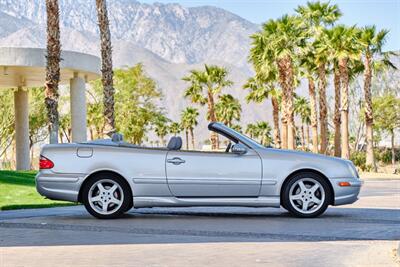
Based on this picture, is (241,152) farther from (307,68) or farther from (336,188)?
(307,68)

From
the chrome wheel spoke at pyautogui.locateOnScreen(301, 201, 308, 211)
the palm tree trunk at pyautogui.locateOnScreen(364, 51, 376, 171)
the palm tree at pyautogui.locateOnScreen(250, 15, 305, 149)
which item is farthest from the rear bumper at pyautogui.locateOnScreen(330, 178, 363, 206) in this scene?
the palm tree trunk at pyautogui.locateOnScreen(364, 51, 376, 171)

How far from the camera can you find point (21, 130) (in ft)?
136

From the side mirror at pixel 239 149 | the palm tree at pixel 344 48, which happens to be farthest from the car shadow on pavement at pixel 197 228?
the palm tree at pixel 344 48

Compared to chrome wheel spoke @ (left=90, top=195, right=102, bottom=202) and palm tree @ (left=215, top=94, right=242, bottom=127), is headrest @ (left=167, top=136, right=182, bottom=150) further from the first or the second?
palm tree @ (left=215, top=94, right=242, bottom=127)

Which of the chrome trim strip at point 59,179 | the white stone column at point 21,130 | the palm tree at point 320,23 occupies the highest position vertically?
the palm tree at point 320,23

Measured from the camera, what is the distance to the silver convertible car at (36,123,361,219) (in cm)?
1174

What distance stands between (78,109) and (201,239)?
86.7 feet

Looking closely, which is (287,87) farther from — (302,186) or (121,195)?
(121,195)

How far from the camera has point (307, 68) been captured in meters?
49.7

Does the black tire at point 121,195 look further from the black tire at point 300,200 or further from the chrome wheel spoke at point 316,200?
the chrome wheel spoke at point 316,200

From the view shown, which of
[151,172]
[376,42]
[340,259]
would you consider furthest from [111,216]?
[376,42]

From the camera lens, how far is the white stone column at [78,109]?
113ft

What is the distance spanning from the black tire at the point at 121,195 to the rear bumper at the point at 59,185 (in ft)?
0.47

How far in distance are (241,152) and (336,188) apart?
1.54 metres
